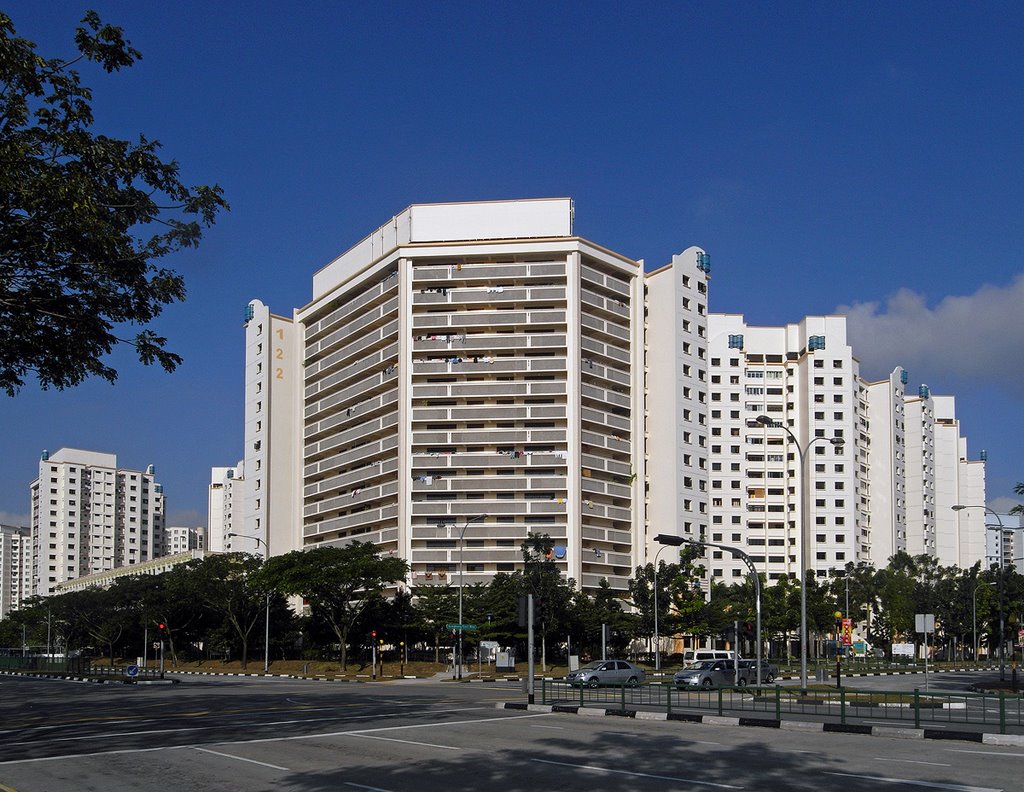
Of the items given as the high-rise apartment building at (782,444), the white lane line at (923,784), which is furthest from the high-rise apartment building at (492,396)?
the white lane line at (923,784)

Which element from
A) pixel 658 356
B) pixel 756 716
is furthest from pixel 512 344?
pixel 756 716

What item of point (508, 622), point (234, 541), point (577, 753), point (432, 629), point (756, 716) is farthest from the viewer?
point (234, 541)

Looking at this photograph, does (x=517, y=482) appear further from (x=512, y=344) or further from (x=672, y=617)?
(x=672, y=617)

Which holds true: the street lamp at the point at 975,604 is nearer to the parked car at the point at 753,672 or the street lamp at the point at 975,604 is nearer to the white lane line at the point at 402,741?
the parked car at the point at 753,672

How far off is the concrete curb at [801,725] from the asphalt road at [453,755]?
1.87 ft

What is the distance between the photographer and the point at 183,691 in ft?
165

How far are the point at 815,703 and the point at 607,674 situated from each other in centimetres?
2258

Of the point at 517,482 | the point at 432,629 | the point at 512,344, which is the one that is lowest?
the point at 432,629

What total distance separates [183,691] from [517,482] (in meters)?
51.0

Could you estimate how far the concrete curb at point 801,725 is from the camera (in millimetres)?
23625

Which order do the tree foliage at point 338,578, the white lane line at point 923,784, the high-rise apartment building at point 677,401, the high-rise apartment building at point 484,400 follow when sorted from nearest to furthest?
the white lane line at point 923,784 → the tree foliage at point 338,578 → the high-rise apartment building at point 484,400 → the high-rise apartment building at point 677,401

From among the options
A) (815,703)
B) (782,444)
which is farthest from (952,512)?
(815,703)

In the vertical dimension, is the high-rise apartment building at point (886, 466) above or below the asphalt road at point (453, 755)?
above

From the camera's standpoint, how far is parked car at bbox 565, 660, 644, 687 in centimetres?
5084
